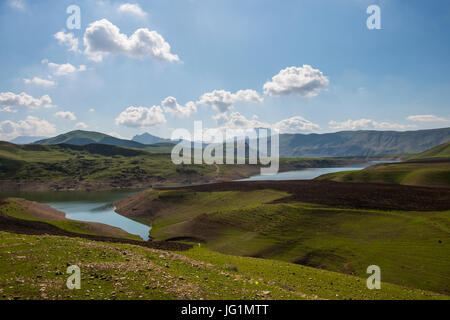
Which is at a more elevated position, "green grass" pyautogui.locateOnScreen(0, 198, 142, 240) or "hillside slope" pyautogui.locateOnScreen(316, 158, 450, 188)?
"hillside slope" pyautogui.locateOnScreen(316, 158, 450, 188)

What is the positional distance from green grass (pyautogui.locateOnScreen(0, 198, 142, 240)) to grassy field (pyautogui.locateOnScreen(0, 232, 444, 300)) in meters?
30.3

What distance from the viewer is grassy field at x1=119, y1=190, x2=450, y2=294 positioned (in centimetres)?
2994

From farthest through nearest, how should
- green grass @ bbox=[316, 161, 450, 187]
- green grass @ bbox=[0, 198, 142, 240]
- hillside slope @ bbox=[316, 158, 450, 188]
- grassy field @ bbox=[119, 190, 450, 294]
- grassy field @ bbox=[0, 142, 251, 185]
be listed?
grassy field @ bbox=[0, 142, 251, 185] < green grass @ bbox=[316, 161, 450, 187] < hillside slope @ bbox=[316, 158, 450, 188] < green grass @ bbox=[0, 198, 142, 240] < grassy field @ bbox=[119, 190, 450, 294]

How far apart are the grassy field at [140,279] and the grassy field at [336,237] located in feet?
35.5

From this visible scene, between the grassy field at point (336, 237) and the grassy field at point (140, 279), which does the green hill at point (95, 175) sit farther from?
the grassy field at point (140, 279)

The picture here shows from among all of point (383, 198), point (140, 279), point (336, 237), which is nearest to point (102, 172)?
point (383, 198)

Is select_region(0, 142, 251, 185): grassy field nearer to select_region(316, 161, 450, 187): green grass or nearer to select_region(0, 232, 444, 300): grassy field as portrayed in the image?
select_region(316, 161, 450, 187): green grass

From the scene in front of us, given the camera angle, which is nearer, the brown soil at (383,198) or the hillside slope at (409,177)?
the brown soil at (383,198)

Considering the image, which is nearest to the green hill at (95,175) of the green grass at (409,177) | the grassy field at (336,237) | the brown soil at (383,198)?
the green grass at (409,177)

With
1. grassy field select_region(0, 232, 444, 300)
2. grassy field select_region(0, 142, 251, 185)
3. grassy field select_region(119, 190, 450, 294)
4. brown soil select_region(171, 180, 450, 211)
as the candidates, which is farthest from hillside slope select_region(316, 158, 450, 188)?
grassy field select_region(0, 142, 251, 185)

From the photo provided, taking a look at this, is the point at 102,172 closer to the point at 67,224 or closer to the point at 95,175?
the point at 95,175

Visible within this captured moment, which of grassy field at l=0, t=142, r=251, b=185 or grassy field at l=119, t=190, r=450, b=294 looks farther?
grassy field at l=0, t=142, r=251, b=185

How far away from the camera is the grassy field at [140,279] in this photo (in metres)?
13.5

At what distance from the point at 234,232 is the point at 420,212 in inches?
1349
